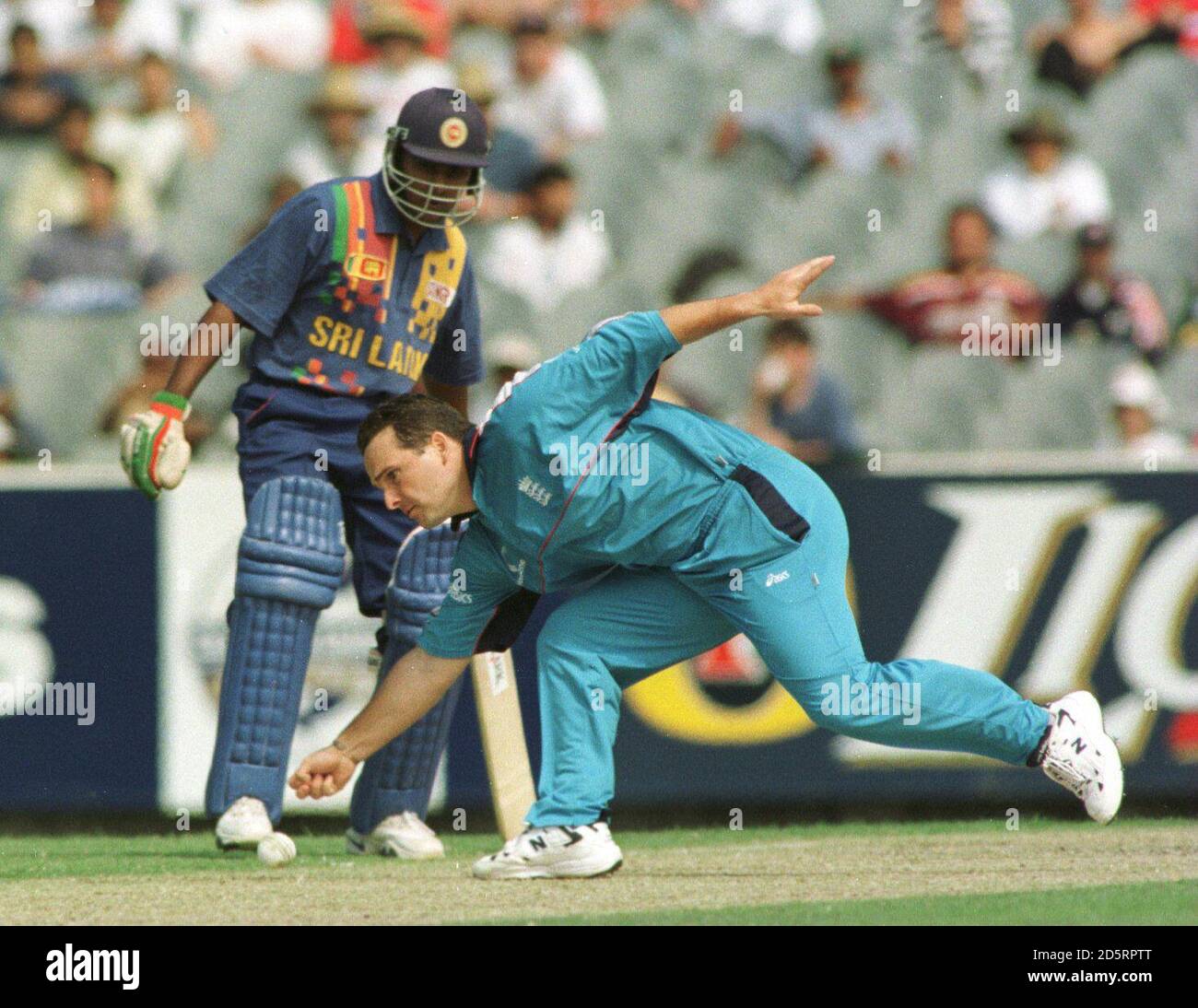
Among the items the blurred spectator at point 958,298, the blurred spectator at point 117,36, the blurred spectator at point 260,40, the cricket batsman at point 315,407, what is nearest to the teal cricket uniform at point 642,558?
the cricket batsman at point 315,407

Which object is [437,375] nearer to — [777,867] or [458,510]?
[458,510]

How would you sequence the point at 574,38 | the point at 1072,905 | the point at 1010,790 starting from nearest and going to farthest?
1. the point at 1072,905
2. the point at 1010,790
3. the point at 574,38

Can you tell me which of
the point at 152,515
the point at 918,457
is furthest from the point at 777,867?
the point at 152,515

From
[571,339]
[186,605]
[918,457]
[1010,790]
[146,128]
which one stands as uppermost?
[146,128]

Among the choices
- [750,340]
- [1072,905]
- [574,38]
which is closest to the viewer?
[1072,905]

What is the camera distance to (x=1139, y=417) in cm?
808

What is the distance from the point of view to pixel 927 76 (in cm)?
1013

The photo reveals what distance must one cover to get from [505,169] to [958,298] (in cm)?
224

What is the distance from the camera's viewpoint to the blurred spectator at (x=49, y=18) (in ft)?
33.4

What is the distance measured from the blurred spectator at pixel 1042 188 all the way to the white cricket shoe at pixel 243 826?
563 centimetres

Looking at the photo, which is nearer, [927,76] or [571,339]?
[571,339]

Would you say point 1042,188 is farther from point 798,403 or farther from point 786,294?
point 786,294

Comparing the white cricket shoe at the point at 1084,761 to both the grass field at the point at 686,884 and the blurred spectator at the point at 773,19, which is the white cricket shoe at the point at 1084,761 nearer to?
the grass field at the point at 686,884

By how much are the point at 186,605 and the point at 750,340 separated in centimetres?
319
